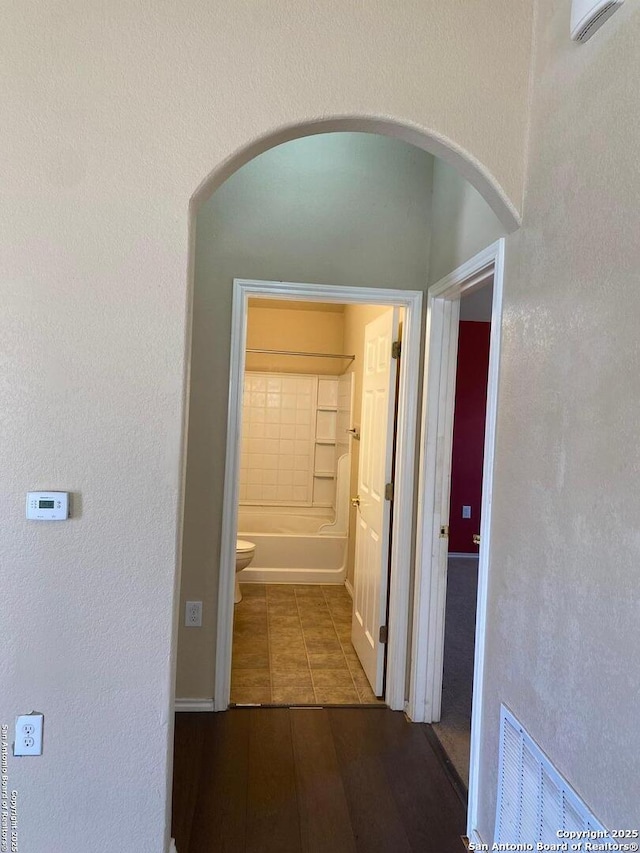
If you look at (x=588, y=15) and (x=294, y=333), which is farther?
(x=294, y=333)

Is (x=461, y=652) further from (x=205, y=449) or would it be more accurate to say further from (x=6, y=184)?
(x=6, y=184)

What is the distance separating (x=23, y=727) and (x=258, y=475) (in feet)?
13.7

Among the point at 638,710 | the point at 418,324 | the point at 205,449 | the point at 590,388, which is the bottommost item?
the point at 638,710

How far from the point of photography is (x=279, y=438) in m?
5.79

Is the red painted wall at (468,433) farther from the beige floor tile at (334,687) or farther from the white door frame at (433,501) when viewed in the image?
the white door frame at (433,501)

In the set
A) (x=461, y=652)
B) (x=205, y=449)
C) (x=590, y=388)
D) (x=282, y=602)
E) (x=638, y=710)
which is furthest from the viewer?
(x=282, y=602)

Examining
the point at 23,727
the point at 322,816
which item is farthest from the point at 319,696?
the point at 23,727

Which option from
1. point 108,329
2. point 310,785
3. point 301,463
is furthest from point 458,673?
point 301,463

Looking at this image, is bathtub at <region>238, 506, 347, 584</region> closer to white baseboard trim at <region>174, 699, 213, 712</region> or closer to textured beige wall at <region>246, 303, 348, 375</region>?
textured beige wall at <region>246, 303, 348, 375</region>

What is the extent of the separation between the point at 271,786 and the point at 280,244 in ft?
7.56

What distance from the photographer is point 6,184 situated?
161cm

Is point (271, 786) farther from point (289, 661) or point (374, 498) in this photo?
point (374, 498)

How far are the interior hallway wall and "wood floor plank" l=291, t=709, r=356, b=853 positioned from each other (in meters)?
0.52

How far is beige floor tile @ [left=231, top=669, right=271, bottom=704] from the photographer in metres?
2.90
